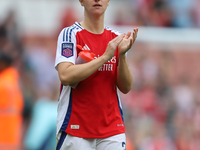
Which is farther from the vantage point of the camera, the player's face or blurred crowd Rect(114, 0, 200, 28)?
blurred crowd Rect(114, 0, 200, 28)

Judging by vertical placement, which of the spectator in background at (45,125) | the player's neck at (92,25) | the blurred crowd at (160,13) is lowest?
the spectator in background at (45,125)

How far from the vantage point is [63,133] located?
438cm

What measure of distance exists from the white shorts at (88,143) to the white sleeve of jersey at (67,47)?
716mm

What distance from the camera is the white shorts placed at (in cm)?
428

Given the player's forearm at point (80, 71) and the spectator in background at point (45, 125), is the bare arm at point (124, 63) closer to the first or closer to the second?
the player's forearm at point (80, 71)

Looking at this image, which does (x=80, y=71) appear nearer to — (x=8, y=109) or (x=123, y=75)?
(x=123, y=75)

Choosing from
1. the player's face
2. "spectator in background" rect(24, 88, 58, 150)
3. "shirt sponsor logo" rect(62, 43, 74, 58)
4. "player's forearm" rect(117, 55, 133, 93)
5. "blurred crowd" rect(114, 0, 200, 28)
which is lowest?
"spectator in background" rect(24, 88, 58, 150)

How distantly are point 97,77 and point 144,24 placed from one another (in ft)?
28.5

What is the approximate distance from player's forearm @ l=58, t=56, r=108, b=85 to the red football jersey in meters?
0.14

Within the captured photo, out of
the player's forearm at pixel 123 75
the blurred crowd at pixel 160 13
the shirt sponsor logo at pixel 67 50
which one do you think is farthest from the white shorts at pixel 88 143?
the blurred crowd at pixel 160 13

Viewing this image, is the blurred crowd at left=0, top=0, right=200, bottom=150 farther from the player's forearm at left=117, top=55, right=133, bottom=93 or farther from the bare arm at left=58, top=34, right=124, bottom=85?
the bare arm at left=58, top=34, right=124, bottom=85

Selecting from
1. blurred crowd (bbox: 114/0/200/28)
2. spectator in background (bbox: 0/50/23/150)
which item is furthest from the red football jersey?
blurred crowd (bbox: 114/0/200/28)

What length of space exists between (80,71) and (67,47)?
0.33 metres

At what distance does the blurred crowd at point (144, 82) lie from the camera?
933 centimetres
